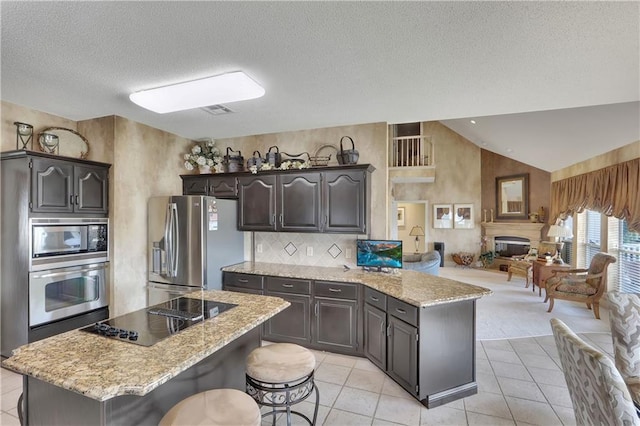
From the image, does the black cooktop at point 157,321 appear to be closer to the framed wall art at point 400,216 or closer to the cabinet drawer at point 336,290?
the cabinet drawer at point 336,290

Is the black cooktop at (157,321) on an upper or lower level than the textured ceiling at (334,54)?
lower

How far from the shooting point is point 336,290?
3145 millimetres

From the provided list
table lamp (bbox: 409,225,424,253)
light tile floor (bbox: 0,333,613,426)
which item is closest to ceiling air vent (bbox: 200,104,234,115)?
light tile floor (bbox: 0,333,613,426)

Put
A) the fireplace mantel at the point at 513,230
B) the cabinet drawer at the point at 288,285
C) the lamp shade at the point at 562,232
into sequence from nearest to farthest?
the cabinet drawer at the point at 288,285, the lamp shade at the point at 562,232, the fireplace mantel at the point at 513,230

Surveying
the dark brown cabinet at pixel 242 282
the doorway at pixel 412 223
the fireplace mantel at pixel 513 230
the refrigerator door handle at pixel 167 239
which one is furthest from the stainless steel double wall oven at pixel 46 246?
the fireplace mantel at pixel 513 230

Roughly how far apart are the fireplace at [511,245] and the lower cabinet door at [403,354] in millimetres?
7471

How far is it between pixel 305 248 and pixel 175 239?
1574mm

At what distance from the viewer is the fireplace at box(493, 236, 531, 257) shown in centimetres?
832

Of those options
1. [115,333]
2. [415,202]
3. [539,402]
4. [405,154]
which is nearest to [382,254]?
[539,402]

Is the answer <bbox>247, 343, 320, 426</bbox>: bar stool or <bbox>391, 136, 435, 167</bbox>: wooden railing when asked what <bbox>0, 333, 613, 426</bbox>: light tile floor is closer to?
<bbox>247, 343, 320, 426</bbox>: bar stool

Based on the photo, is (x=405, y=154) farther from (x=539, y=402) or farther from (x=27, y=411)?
→ (x=27, y=411)

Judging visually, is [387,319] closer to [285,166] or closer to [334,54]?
[285,166]

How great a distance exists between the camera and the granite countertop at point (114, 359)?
3.64 ft

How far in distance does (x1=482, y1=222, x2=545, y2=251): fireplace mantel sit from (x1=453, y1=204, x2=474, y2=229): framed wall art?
42 cm
